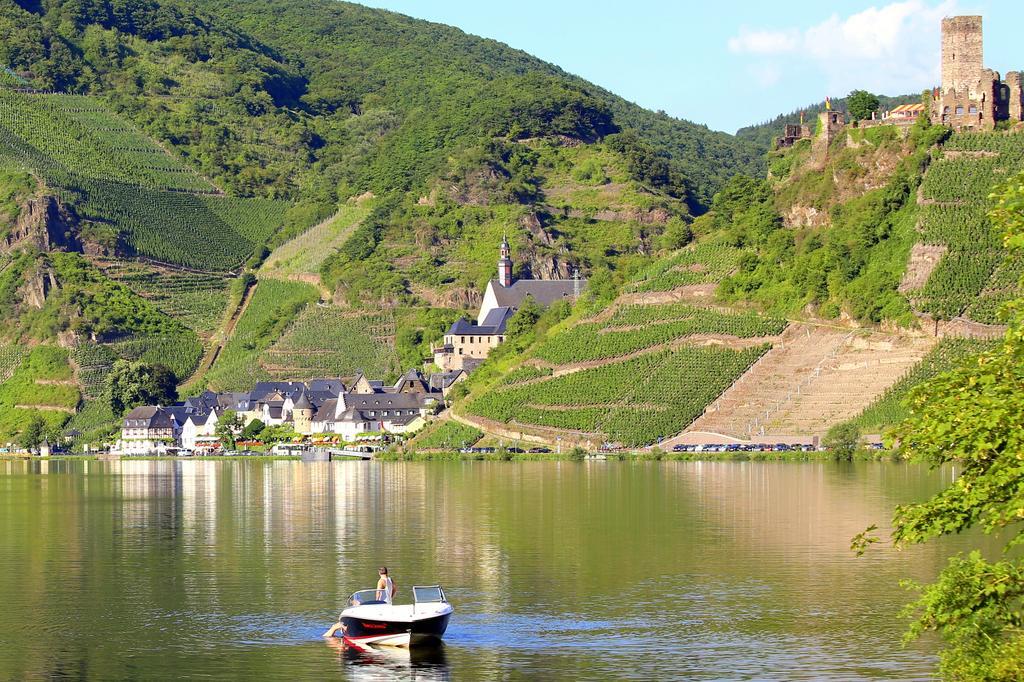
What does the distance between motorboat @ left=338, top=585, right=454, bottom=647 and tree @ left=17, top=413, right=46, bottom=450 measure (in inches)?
5127

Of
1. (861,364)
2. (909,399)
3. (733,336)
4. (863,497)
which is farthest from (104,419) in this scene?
(909,399)

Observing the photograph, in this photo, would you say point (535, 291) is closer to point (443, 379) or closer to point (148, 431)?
point (443, 379)

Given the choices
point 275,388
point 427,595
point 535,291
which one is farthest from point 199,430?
point 427,595

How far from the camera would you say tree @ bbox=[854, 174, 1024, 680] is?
1287 inches

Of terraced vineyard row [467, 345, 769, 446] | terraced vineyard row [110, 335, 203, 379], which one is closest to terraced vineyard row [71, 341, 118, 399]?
terraced vineyard row [110, 335, 203, 379]

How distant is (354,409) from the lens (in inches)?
6270

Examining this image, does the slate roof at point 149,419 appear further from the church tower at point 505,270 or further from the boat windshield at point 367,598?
the boat windshield at point 367,598

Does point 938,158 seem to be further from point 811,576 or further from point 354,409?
point 811,576

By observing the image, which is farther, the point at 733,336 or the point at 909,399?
the point at 733,336

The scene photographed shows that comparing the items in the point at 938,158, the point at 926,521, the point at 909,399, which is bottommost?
the point at 926,521

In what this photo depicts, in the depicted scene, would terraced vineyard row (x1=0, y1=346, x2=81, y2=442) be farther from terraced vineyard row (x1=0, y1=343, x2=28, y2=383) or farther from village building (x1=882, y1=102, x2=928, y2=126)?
village building (x1=882, y1=102, x2=928, y2=126)

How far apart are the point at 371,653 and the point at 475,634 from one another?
346 cm

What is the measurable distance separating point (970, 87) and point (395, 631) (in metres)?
104

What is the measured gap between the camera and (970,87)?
14012cm
